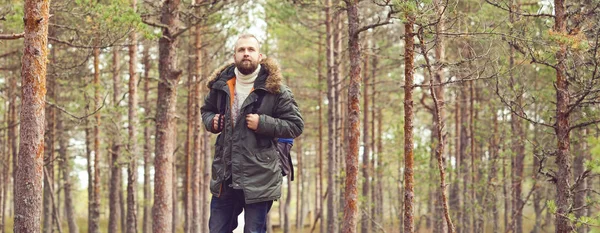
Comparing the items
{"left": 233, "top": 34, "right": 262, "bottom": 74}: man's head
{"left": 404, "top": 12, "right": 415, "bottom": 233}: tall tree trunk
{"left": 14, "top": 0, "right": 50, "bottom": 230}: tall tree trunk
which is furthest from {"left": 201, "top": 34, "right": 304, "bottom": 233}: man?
{"left": 404, "top": 12, "right": 415, "bottom": 233}: tall tree trunk

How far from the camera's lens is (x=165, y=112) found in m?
9.14

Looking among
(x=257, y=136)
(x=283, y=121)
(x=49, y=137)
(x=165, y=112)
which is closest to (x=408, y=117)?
(x=283, y=121)

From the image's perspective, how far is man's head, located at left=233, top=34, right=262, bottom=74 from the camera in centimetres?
444

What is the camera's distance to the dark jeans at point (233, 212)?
444 cm

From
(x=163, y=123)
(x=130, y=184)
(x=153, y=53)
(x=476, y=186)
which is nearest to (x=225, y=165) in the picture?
(x=163, y=123)

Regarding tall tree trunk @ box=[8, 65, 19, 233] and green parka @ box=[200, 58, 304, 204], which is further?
tall tree trunk @ box=[8, 65, 19, 233]

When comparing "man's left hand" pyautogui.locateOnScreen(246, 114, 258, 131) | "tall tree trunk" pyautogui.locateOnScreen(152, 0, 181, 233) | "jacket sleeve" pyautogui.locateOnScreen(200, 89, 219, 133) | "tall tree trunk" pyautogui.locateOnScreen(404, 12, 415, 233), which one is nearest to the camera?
"man's left hand" pyautogui.locateOnScreen(246, 114, 258, 131)

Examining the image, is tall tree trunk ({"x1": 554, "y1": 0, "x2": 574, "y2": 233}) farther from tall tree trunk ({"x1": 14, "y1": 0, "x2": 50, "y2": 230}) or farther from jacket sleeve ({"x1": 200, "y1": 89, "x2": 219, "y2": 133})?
tall tree trunk ({"x1": 14, "y1": 0, "x2": 50, "y2": 230})

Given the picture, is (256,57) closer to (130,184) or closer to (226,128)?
(226,128)

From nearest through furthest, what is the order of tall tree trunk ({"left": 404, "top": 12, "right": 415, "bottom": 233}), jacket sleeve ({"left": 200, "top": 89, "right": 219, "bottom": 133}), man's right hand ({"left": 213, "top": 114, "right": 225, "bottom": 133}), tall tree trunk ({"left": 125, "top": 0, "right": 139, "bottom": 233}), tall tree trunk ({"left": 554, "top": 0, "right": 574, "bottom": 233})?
1. man's right hand ({"left": 213, "top": 114, "right": 225, "bottom": 133})
2. jacket sleeve ({"left": 200, "top": 89, "right": 219, "bottom": 133})
3. tall tree trunk ({"left": 404, "top": 12, "right": 415, "bottom": 233})
4. tall tree trunk ({"left": 554, "top": 0, "right": 574, "bottom": 233})
5. tall tree trunk ({"left": 125, "top": 0, "right": 139, "bottom": 233})

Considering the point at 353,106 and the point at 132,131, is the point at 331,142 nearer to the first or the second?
the point at 132,131

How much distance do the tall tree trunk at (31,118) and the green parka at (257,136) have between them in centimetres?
208

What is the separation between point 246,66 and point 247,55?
95mm

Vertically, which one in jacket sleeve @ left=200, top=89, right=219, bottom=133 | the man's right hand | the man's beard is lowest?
the man's right hand
